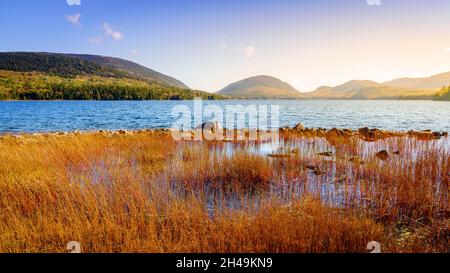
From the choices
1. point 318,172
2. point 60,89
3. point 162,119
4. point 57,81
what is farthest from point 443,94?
point 57,81

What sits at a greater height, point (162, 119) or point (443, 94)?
point (443, 94)

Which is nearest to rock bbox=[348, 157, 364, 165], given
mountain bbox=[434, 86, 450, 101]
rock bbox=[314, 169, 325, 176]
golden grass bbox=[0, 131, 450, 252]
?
golden grass bbox=[0, 131, 450, 252]

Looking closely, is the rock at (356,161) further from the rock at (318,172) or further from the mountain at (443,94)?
the mountain at (443,94)

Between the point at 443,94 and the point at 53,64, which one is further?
the point at 53,64

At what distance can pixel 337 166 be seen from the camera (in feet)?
26.3

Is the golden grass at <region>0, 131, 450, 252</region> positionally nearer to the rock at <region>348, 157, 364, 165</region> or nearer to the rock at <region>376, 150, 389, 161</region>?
the rock at <region>348, 157, 364, 165</region>

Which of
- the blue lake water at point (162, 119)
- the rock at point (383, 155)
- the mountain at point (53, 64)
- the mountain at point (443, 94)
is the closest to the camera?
the rock at point (383, 155)

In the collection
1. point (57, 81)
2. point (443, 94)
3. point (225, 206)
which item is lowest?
point (225, 206)

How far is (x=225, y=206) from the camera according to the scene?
14.6 feet

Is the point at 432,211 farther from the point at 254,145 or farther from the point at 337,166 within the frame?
the point at 254,145

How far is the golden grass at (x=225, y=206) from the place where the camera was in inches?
145

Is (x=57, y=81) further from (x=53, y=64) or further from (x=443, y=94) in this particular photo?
(x=443, y=94)

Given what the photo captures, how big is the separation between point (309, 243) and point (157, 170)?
202 inches

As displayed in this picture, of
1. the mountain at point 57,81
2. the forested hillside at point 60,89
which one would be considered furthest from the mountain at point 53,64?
the forested hillside at point 60,89
